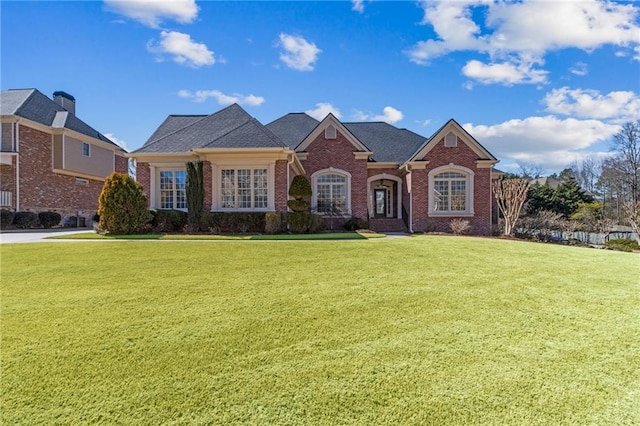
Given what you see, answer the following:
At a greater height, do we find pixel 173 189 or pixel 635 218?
pixel 173 189

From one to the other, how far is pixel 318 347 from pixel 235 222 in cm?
1307

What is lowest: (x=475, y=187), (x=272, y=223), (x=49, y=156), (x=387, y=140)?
(x=272, y=223)

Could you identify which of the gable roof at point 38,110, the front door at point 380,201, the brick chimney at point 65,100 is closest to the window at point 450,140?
the front door at point 380,201

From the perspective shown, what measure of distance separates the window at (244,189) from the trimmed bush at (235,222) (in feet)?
3.37

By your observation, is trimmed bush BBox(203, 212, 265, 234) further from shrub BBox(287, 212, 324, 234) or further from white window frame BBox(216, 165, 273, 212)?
shrub BBox(287, 212, 324, 234)

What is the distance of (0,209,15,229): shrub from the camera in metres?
19.4

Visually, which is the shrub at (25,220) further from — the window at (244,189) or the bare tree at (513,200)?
the bare tree at (513,200)

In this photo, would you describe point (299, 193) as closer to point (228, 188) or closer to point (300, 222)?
point (300, 222)

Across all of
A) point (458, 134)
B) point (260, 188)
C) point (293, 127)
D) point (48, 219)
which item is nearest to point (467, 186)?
point (458, 134)

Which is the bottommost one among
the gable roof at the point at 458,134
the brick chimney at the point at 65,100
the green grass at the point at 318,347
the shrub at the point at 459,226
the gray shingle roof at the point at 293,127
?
the green grass at the point at 318,347

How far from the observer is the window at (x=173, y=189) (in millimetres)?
17828

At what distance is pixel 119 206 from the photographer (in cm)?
1452

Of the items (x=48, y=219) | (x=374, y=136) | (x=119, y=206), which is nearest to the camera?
(x=119, y=206)

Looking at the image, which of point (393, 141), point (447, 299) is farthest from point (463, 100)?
point (447, 299)
